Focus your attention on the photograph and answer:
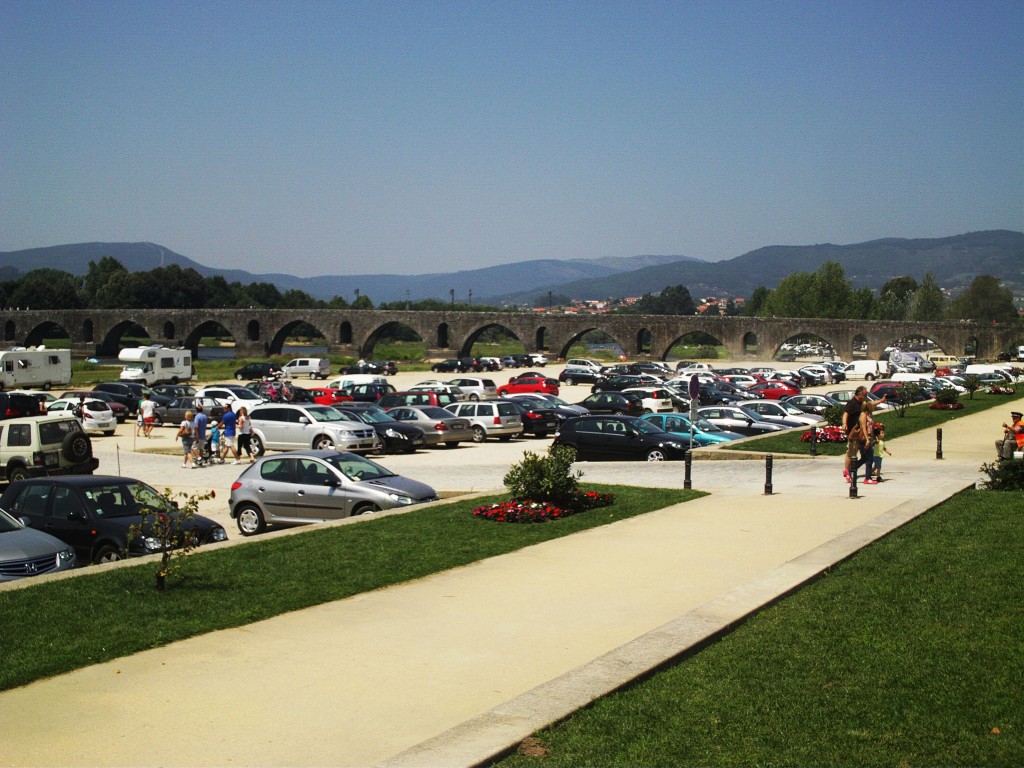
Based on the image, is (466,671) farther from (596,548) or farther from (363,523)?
(363,523)

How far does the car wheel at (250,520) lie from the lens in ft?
59.5

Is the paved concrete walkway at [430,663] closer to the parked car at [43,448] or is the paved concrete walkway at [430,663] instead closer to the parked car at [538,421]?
the parked car at [43,448]

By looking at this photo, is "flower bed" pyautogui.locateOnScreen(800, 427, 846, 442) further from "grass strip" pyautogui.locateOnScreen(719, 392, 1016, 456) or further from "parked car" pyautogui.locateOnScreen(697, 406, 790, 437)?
"parked car" pyautogui.locateOnScreen(697, 406, 790, 437)

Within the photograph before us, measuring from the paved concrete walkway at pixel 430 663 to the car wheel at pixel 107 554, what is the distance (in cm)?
450

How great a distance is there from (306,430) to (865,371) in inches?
2101

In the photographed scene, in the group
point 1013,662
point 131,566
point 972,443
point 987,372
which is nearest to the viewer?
point 1013,662

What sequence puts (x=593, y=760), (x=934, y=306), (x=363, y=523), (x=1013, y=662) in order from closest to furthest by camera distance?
1. (x=593, y=760)
2. (x=1013, y=662)
3. (x=363, y=523)
4. (x=934, y=306)

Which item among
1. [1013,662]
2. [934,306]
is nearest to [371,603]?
[1013,662]

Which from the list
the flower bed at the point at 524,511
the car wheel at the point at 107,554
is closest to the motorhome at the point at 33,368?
the car wheel at the point at 107,554

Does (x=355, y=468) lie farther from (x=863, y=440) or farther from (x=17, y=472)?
(x=17, y=472)

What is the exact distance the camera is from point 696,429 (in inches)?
1182

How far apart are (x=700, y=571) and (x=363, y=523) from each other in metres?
5.55

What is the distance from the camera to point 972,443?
95.4 feet

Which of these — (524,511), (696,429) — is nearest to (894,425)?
(696,429)
